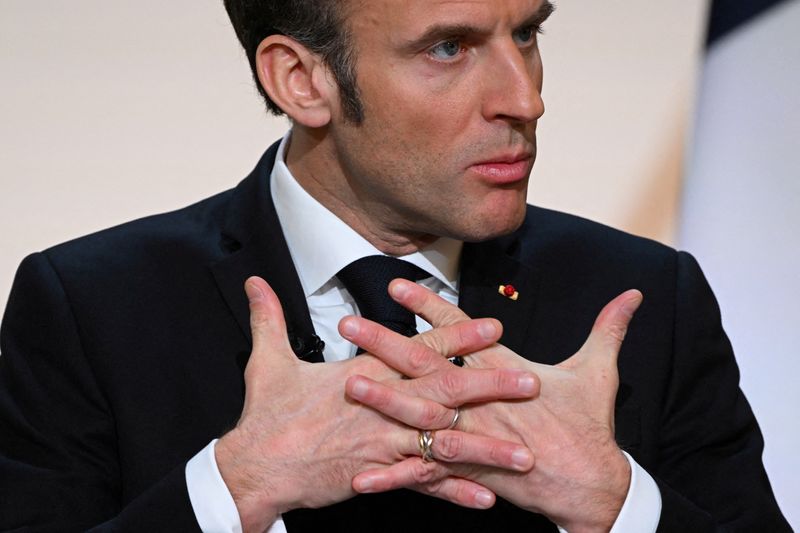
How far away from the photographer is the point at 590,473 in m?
1.80

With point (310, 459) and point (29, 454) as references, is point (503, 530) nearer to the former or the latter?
point (310, 459)

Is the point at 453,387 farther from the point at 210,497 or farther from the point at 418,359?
the point at 210,497

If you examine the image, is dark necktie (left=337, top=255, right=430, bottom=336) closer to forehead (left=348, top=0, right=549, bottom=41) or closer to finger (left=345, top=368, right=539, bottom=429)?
finger (left=345, top=368, right=539, bottom=429)

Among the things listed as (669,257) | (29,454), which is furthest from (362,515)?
(669,257)

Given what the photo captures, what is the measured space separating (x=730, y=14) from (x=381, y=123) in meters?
1.42

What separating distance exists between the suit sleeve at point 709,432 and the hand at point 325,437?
1.52ft

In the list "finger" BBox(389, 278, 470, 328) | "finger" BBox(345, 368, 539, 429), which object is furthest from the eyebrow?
"finger" BBox(345, 368, 539, 429)

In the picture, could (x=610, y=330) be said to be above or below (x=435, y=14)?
below

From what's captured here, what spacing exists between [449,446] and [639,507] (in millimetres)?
291

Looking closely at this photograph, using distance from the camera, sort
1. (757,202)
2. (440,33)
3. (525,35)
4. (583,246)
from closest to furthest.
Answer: (440,33)
(525,35)
(583,246)
(757,202)

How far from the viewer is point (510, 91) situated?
1.96m

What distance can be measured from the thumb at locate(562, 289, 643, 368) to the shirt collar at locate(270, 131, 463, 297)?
1.18 ft

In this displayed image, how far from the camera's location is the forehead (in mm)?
1940

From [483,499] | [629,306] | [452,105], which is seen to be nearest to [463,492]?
[483,499]
